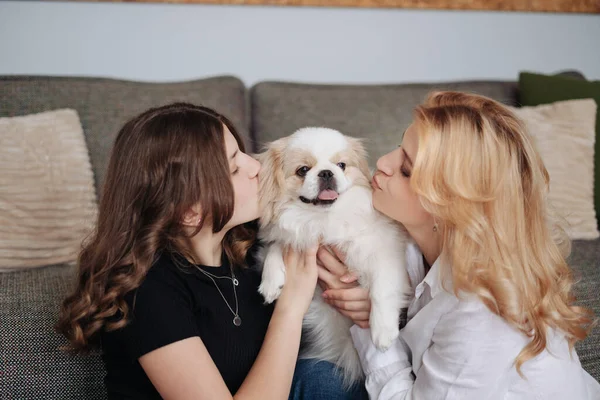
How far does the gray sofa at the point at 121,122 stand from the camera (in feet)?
4.91

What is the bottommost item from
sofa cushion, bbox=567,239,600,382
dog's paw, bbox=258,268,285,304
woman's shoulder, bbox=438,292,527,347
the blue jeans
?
the blue jeans

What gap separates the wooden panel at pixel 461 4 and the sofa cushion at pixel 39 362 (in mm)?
1618

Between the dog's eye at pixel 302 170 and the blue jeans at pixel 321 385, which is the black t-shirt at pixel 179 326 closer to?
the blue jeans at pixel 321 385

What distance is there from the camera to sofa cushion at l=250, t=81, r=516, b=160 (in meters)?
2.39

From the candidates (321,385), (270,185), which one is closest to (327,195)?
(270,185)

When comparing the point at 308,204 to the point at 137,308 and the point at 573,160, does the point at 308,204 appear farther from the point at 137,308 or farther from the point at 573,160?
the point at 573,160

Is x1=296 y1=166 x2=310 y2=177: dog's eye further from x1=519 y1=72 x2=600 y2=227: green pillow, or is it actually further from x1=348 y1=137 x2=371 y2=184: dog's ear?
x1=519 y1=72 x2=600 y2=227: green pillow

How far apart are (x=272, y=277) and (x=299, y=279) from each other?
0.24 ft

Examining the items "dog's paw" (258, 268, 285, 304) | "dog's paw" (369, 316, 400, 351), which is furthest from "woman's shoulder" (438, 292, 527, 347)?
"dog's paw" (258, 268, 285, 304)

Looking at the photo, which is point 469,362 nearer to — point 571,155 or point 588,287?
point 588,287

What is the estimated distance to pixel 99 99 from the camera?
2244 millimetres

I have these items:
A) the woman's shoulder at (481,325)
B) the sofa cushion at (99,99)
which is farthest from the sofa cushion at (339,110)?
the woman's shoulder at (481,325)

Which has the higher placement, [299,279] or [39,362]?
[299,279]

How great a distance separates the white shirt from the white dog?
160 millimetres
